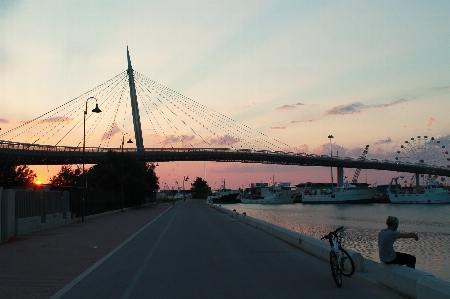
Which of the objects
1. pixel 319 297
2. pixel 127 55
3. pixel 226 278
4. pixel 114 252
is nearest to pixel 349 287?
pixel 319 297

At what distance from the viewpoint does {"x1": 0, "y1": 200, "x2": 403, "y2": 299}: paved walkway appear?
33.2ft

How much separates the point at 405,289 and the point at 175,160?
90962 millimetres

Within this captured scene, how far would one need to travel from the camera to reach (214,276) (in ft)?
39.4

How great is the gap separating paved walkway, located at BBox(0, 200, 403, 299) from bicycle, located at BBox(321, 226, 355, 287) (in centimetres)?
21

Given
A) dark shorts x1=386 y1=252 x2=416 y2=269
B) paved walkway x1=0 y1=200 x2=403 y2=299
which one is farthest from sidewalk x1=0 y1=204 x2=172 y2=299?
dark shorts x1=386 y1=252 x2=416 y2=269

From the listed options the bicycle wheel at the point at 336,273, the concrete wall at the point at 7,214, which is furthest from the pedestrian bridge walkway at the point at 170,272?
the concrete wall at the point at 7,214

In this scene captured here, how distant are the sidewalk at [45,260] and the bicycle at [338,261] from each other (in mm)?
5634

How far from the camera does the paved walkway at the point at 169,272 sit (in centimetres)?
1013

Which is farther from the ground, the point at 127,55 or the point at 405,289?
the point at 127,55

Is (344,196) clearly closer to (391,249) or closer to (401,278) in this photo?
(391,249)

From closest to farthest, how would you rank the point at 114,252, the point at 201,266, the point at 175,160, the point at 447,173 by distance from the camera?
the point at 201,266
the point at 114,252
the point at 175,160
the point at 447,173

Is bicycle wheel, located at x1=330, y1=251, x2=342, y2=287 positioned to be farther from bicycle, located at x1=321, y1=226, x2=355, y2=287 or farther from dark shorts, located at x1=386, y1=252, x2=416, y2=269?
dark shorts, located at x1=386, y1=252, x2=416, y2=269

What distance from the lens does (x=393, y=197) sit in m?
135

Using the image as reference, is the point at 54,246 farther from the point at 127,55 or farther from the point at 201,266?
the point at 127,55
